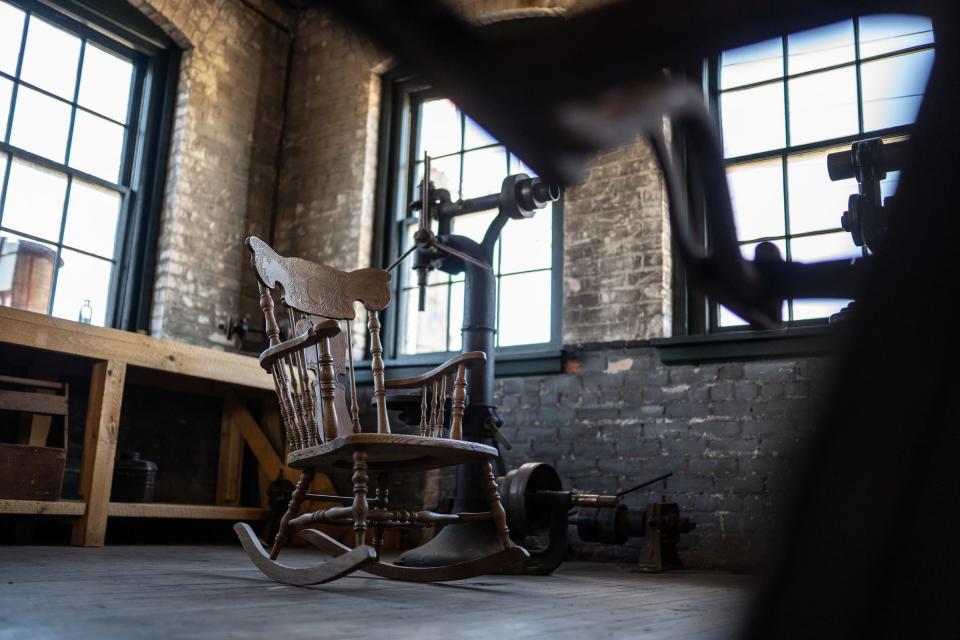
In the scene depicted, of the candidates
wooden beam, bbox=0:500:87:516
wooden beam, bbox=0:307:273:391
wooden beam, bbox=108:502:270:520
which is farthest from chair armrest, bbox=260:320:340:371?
wooden beam, bbox=108:502:270:520

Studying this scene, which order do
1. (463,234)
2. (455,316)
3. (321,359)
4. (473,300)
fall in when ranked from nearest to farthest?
(321,359) → (473,300) → (463,234) → (455,316)

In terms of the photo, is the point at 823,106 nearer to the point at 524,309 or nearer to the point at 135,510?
the point at 524,309

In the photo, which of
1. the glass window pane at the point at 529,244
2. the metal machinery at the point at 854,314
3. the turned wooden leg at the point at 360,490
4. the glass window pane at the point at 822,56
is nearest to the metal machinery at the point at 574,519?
the turned wooden leg at the point at 360,490

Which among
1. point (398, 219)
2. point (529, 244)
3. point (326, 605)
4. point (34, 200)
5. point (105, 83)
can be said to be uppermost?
point (105, 83)

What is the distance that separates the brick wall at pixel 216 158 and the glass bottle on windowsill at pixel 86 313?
374 millimetres

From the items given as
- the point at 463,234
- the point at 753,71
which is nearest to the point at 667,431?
the point at 463,234

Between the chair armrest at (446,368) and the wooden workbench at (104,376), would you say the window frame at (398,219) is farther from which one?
the chair armrest at (446,368)

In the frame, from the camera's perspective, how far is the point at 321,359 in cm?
246

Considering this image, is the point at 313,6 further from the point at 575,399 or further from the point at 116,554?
the point at 575,399

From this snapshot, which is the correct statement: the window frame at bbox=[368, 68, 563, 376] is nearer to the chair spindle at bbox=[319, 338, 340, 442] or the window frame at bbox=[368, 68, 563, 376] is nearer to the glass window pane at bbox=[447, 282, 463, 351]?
the glass window pane at bbox=[447, 282, 463, 351]

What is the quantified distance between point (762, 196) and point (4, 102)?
4291mm

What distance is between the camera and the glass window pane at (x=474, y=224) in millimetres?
5238

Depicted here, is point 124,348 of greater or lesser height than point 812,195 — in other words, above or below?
below

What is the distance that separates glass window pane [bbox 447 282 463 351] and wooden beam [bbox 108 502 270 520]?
1491 millimetres
